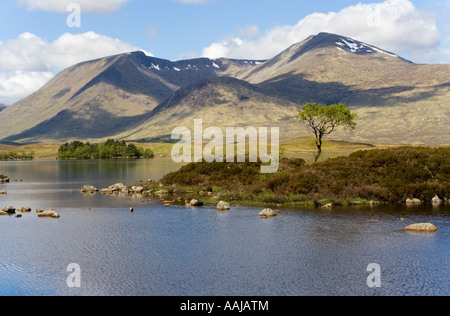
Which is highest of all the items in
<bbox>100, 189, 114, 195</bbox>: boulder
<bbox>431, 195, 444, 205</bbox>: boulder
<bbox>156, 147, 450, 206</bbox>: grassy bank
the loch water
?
<bbox>156, 147, 450, 206</bbox>: grassy bank

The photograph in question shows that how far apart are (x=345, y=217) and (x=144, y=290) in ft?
87.8

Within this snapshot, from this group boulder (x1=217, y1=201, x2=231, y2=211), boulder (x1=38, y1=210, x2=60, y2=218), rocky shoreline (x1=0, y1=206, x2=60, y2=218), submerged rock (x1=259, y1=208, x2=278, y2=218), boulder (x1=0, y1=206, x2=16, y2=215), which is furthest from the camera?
boulder (x1=0, y1=206, x2=16, y2=215)

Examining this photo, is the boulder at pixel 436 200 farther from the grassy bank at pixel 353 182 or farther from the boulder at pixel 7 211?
the boulder at pixel 7 211

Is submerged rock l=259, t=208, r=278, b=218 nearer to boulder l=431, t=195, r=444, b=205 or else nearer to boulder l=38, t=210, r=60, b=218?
boulder l=431, t=195, r=444, b=205

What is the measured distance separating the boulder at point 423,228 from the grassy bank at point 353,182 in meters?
15.5

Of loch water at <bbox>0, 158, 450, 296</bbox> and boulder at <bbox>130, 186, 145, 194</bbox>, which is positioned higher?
boulder at <bbox>130, 186, 145, 194</bbox>

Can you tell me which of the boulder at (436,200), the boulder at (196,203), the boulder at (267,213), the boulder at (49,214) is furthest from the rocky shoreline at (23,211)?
the boulder at (436,200)

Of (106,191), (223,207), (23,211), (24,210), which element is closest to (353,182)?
(223,207)

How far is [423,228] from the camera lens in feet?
135

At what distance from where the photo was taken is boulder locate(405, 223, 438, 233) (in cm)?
4086

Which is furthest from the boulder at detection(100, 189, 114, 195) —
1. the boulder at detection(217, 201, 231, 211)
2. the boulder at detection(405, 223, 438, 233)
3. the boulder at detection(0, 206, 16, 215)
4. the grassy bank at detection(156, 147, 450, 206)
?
the boulder at detection(405, 223, 438, 233)

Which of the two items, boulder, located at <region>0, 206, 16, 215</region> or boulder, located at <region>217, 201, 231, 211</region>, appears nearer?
boulder, located at <region>217, 201, 231, 211</region>

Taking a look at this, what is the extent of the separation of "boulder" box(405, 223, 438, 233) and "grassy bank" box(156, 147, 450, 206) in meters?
15.5
